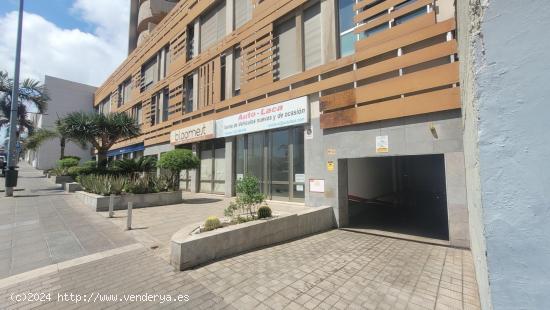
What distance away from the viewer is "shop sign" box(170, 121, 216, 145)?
574 inches

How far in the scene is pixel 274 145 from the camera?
11.7 metres

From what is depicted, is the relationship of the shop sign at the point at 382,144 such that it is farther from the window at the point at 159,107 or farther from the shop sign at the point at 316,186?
the window at the point at 159,107

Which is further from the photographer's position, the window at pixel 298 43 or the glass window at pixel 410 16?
the window at pixel 298 43

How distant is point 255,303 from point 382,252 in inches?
142

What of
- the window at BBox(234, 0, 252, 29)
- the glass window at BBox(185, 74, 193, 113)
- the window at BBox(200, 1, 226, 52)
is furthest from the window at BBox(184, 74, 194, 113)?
the window at BBox(234, 0, 252, 29)

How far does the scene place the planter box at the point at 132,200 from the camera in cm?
1015

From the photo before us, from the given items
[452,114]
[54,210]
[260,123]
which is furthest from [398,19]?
[54,210]

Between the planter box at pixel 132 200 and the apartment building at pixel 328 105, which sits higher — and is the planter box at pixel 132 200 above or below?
below

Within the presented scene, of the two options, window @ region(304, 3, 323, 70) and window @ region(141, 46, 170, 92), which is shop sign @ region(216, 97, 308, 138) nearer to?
window @ region(304, 3, 323, 70)

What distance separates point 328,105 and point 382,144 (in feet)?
7.75

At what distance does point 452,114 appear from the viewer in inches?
258

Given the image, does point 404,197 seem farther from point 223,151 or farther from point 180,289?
point 180,289

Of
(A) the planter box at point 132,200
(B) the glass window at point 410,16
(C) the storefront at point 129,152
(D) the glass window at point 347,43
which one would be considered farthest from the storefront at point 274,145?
(C) the storefront at point 129,152

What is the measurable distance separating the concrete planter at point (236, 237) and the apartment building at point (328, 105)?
172 cm
